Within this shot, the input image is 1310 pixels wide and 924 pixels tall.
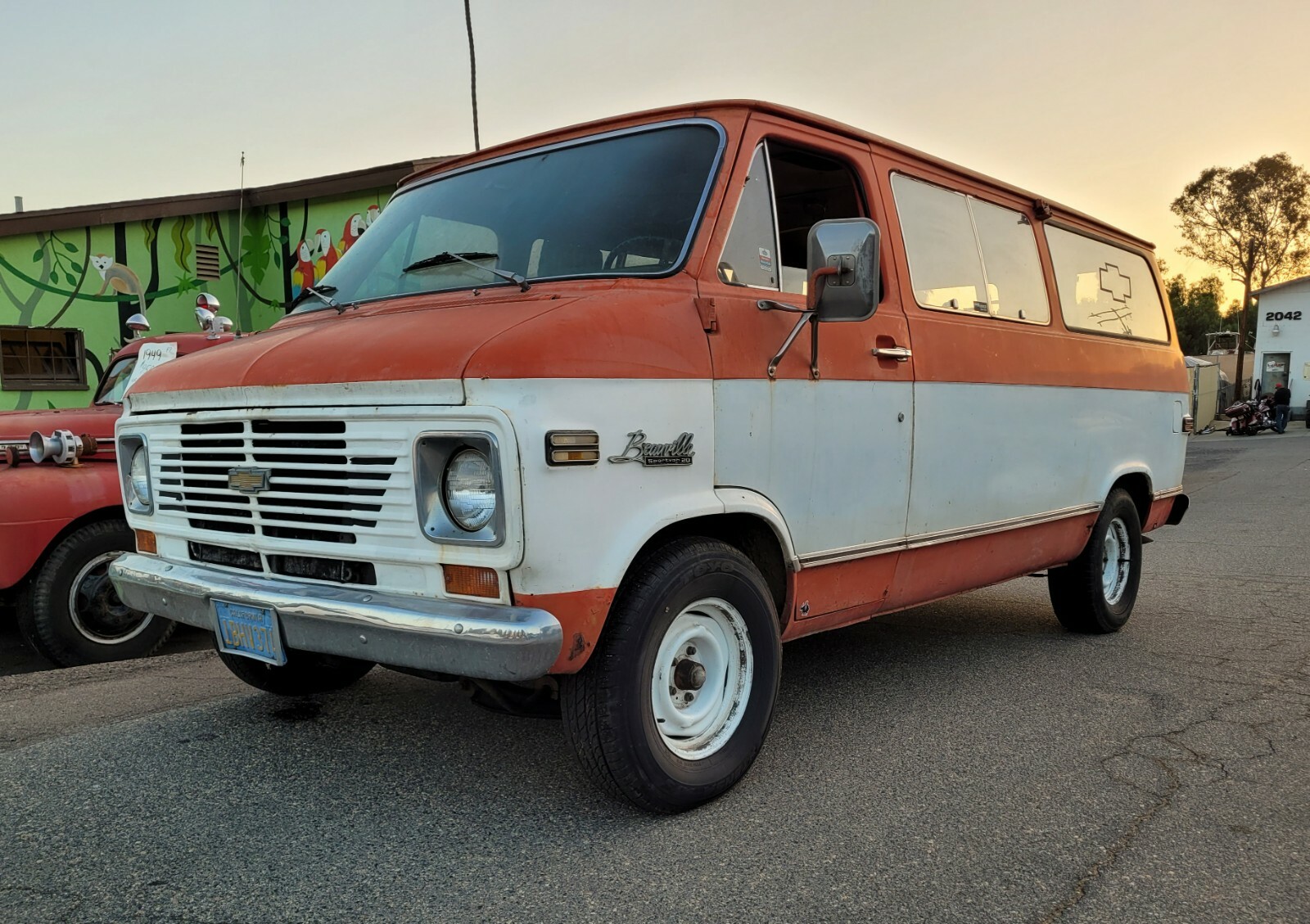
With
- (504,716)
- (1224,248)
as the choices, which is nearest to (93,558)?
(504,716)

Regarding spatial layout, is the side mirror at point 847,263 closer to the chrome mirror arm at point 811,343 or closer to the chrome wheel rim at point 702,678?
the chrome mirror arm at point 811,343

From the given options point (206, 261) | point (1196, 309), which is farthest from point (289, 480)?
point (1196, 309)

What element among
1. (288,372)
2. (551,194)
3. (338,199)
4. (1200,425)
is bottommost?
(1200,425)

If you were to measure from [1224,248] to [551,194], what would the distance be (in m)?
52.5

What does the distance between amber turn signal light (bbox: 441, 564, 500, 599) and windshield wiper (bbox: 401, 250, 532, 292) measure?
3.35ft

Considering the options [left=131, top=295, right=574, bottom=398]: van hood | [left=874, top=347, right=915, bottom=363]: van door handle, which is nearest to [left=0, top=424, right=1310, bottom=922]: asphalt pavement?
[left=131, top=295, right=574, bottom=398]: van hood

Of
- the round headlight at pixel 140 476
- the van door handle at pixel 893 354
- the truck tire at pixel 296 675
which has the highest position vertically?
the van door handle at pixel 893 354

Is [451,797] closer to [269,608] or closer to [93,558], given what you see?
[269,608]

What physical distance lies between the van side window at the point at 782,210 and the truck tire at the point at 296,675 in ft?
7.18

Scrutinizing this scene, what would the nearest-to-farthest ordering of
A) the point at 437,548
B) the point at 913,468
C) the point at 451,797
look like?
1. the point at 437,548
2. the point at 451,797
3. the point at 913,468

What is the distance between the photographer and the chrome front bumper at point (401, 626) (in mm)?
2682

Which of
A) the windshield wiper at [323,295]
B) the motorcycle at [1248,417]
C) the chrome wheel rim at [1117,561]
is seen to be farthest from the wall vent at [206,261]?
the motorcycle at [1248,417]

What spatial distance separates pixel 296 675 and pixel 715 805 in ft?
6.70

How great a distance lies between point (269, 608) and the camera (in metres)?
3.07
